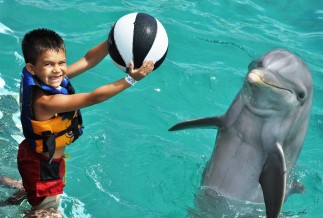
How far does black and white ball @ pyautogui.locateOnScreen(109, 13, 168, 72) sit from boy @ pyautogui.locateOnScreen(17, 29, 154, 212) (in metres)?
0.18

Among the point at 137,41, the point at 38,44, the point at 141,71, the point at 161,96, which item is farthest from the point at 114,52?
the point at 161,96

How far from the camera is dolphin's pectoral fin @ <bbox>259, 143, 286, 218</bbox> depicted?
6.21 meters

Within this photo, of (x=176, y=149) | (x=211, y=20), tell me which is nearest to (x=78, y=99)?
(x=176, y=149)

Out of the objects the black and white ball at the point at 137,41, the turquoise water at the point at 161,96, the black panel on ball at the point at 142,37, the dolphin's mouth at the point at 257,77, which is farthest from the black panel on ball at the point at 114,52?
the turquoise water at the point at 161,96

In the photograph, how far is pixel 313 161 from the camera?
29.8ft

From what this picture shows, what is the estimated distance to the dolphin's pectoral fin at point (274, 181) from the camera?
6215 mm

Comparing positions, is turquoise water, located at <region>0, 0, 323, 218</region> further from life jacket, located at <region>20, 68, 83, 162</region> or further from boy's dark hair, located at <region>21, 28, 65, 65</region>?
boy's dark hair, located at <region>21, 28, 65, 65</region>

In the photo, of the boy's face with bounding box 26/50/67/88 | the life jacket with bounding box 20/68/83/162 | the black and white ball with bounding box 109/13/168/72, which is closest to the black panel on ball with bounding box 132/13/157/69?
the black and white ball with bounding box 109/13/168/72

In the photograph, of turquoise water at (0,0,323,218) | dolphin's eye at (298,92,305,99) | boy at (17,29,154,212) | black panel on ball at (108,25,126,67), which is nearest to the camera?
boy at (17,29,154,212)

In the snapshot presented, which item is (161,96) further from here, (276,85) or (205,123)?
(276,85)

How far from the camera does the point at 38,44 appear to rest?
221 inches

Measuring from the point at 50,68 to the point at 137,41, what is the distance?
81 centimetres

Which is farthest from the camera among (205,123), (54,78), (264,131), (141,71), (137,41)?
(205,123)

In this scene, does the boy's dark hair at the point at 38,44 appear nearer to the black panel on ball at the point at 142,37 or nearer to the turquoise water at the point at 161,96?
the black panel on ball at the point at 142,37
